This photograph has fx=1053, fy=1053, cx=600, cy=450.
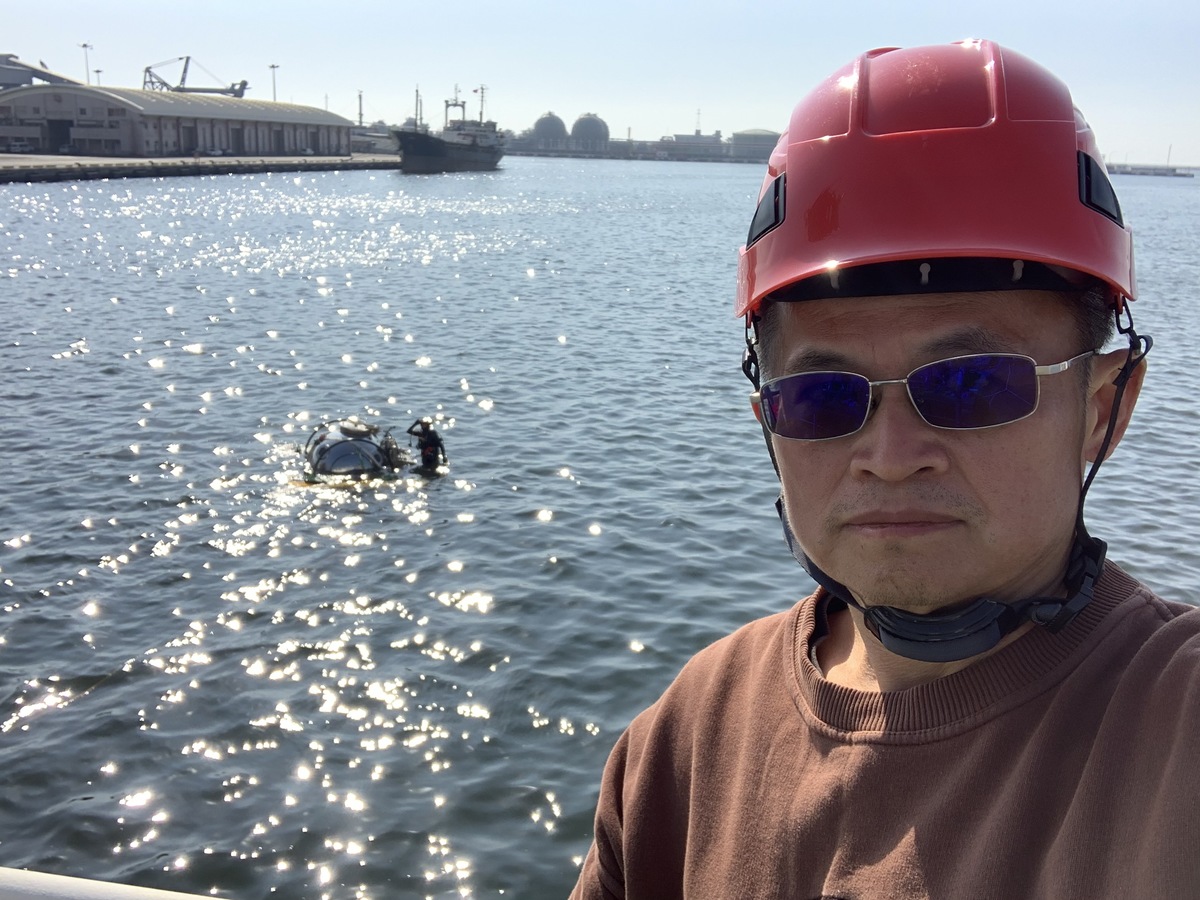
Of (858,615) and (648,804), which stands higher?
(858,615)

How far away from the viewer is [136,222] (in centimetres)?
5366

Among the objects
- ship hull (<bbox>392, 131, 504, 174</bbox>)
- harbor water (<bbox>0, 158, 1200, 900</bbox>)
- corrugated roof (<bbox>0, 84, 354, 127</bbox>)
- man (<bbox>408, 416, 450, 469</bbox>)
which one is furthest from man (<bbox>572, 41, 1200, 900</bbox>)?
ship hull (<bbox>392, 131, 504, 174</bbox>)

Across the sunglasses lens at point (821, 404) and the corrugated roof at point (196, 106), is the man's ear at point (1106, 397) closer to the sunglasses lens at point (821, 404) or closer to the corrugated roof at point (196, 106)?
the sunglasses lens at point (821, 404)

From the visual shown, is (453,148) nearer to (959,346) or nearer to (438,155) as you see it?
(438,155)

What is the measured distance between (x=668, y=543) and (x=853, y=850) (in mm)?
10623

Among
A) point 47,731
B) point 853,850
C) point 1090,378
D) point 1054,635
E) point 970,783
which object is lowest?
point 47,731

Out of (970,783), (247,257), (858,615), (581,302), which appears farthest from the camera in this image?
(247,257)

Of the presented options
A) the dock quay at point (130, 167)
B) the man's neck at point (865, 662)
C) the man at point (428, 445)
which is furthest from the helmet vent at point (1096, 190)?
the dock quay at point (130, 167)

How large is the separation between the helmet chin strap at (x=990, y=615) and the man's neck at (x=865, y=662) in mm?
42

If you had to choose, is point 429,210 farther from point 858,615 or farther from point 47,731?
point 858,615

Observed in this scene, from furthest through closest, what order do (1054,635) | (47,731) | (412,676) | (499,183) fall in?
1. (499,183)
2. (412,676)
3. (47,731)
4. (1054,635)

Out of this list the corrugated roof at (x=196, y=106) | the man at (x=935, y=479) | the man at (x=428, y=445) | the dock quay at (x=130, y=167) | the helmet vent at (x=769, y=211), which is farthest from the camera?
the corrugated roof at (x=196, y=106)

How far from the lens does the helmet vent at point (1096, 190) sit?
1.76m

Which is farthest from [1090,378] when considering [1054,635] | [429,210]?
[429,210]
